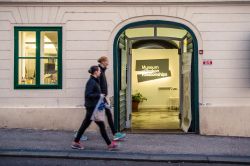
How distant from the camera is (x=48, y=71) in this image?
12.4 m

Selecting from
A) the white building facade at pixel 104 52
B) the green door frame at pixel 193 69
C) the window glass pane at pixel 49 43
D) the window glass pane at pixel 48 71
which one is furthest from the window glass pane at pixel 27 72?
the green door frame at pixel 193 69

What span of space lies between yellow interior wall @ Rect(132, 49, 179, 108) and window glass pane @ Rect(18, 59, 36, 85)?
397 inches

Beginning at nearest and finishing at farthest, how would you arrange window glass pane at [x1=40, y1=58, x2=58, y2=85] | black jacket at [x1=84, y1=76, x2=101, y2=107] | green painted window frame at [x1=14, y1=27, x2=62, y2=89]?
1. black jacket at [x1=84, y1=76, x2=101, y2=107]
2. green painted window frame at [x1=14, y1=27, x2=62, y2=89]
3. window glass pane at [x1=40, y1=58, x2=58, y2=85]

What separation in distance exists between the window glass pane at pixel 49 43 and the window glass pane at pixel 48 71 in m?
0.16

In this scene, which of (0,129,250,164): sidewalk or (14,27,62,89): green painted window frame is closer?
(0,129,250,164): sidewalk

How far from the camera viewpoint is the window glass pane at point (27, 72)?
12367 millimetres

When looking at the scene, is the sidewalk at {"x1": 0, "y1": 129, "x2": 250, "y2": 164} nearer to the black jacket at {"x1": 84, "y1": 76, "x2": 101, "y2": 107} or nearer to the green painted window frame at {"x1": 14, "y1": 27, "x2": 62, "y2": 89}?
the black jacket at {"x1": 84, "y1": 76, "x2": 101, "y2": 107}

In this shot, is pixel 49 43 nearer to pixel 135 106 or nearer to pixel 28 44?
pixel 28 44

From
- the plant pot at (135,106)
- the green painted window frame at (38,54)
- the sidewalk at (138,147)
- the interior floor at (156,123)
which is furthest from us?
the plant pot at (135,106)

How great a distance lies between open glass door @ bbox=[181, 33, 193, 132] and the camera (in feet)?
40.9

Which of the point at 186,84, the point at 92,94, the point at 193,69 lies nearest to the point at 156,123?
the point at 186,84

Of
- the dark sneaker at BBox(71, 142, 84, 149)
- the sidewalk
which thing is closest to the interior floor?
the sidewalk

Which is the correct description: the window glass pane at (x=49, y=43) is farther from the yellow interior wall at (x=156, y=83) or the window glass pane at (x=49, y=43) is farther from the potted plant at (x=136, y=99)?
the yellow interior wall at (x=156, y=83)

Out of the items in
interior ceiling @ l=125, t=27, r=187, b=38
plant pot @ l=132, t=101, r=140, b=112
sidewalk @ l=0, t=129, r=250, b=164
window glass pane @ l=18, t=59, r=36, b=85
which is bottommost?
sidewalk @ l=0, t=129, r=250, b=164
